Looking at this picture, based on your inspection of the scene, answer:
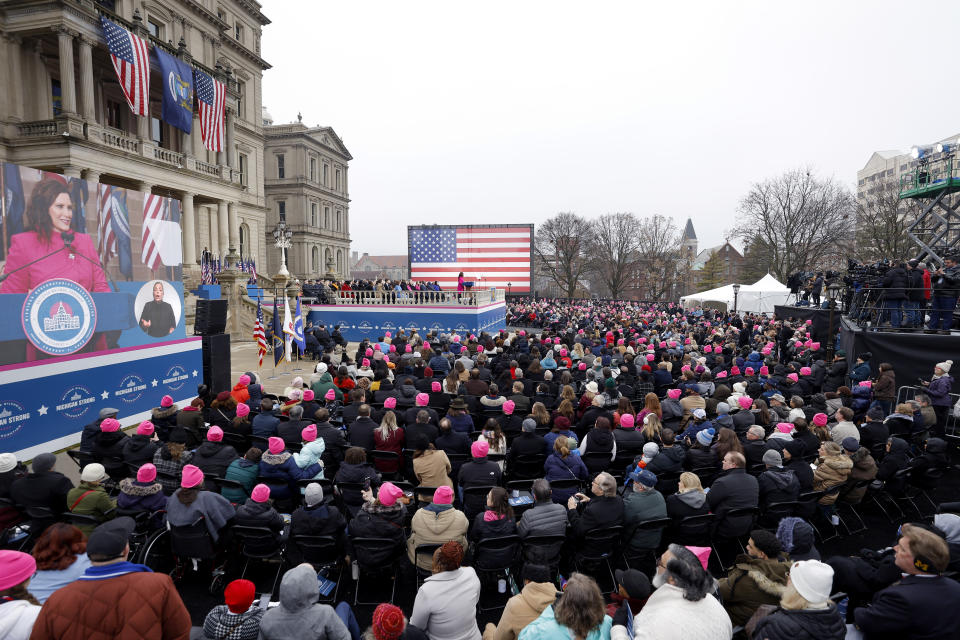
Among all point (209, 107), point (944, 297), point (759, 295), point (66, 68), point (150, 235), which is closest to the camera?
point (150, 235)

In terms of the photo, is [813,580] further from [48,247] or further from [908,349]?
[908,349]

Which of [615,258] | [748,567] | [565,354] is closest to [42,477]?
[748,567]

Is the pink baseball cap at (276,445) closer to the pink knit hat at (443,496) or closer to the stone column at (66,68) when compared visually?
the pink knit hat at (443,496)

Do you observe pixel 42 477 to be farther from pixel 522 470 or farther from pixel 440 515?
pixel 522 470

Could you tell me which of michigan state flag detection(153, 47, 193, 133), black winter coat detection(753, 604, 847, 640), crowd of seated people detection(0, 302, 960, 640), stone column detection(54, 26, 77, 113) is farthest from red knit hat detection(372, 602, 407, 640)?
michigan state flag detection(153, 47, 193, 133)

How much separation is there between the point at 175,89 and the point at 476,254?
74.1 ft

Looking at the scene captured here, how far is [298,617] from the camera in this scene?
2.82m

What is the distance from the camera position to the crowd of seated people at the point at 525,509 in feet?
9.16

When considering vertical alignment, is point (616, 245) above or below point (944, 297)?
above

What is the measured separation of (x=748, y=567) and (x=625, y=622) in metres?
1.17

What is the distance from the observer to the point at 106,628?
2533 mm

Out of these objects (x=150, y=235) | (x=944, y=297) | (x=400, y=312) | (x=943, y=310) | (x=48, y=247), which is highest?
(x=150, y=235)

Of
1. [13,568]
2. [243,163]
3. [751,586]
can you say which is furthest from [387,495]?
[243,163]

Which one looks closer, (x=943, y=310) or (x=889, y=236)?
(x=943, y=310)
